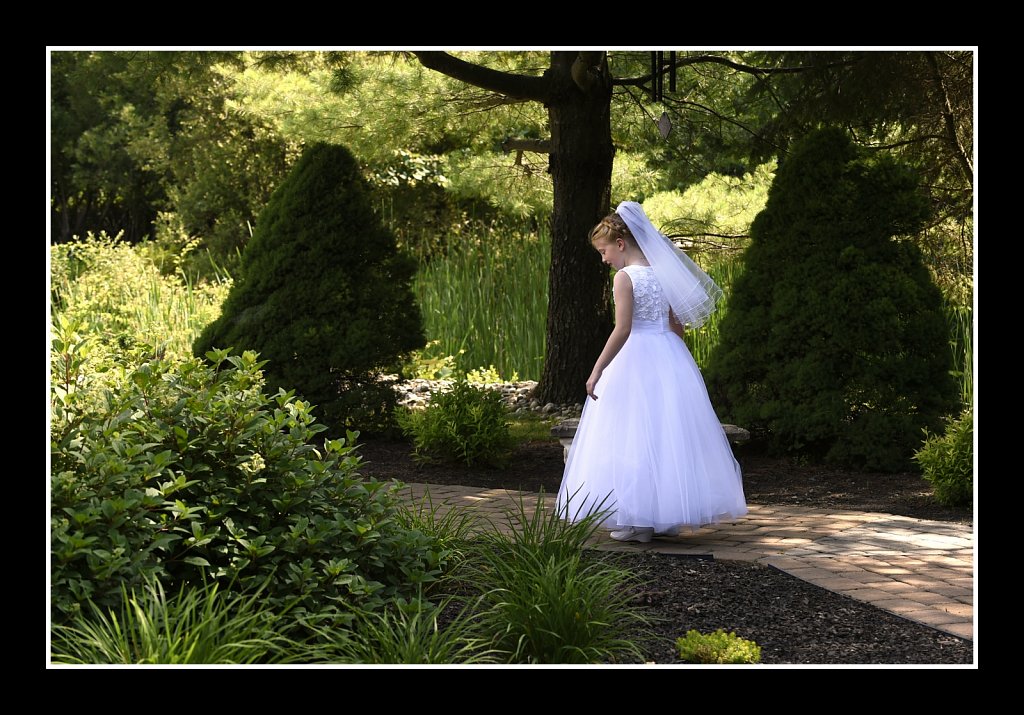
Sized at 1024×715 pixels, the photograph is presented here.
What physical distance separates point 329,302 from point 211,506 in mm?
4527

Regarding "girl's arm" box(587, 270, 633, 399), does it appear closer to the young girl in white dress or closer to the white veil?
the young girl in white dress

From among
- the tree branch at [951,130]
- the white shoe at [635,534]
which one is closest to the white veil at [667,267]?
the white shoe at [635,534]

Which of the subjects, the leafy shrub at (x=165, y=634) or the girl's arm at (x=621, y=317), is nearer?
the leafy shrub at (x=165, y=634)

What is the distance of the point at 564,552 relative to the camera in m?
3.88

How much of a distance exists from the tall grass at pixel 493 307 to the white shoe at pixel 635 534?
19.9ft

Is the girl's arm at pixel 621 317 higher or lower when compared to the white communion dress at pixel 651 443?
higher

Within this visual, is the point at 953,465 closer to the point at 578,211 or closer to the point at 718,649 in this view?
the point at 718,649

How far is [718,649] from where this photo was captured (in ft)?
10.9

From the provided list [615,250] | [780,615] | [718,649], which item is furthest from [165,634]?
[615,250]

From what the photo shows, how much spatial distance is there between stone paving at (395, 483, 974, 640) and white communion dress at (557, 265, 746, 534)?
0.61 feet

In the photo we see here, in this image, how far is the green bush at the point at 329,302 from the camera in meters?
7.84

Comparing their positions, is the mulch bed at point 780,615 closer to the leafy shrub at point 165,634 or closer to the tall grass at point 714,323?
the leafy shrub at point 165,634

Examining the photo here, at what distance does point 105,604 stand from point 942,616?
113 inches
